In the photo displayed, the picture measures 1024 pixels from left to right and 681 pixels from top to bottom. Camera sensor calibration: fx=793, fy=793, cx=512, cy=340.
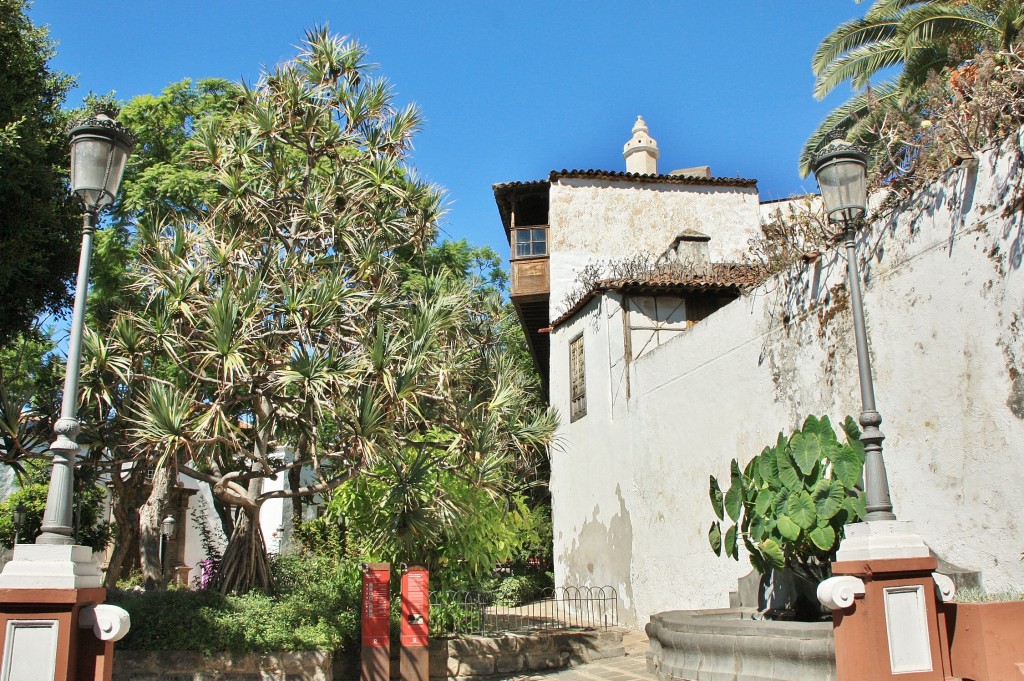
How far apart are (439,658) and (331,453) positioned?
3109 millimetres

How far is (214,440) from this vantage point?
855cm

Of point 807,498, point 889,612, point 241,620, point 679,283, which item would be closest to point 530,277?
point 679,283

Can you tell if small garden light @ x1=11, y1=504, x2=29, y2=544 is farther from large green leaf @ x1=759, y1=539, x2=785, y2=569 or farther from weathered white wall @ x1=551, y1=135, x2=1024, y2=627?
large green leaf @ x1=759, y1=539, x2=785, y2=569

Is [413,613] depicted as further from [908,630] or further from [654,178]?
[654,178]

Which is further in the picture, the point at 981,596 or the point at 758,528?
the point at 758,528

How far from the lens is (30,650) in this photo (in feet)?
16.7

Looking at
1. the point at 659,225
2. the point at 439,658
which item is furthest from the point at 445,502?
the point at 659,225

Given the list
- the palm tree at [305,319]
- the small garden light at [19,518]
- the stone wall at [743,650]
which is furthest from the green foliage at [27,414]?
the small garden light at [19,518]

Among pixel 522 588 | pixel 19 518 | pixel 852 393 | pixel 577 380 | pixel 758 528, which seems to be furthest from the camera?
pixel 522 588

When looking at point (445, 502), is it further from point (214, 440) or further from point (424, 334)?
point (214, 440)

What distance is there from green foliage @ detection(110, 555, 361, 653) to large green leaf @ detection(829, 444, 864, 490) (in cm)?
607

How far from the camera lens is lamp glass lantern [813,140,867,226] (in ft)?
22.1

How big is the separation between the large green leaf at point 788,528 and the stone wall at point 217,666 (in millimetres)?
5440

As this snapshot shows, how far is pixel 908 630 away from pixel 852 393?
4.18m
